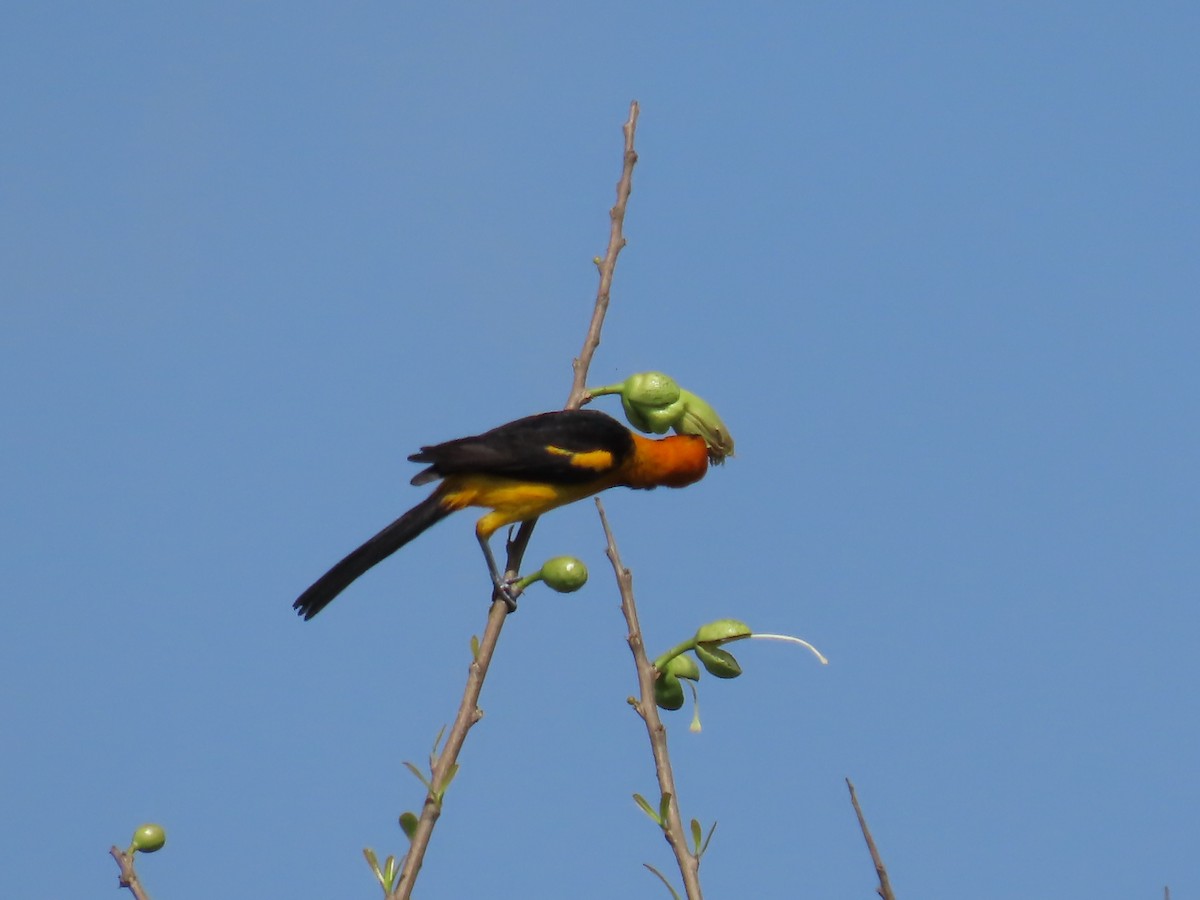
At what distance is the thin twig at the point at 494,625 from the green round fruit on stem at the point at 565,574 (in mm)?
163

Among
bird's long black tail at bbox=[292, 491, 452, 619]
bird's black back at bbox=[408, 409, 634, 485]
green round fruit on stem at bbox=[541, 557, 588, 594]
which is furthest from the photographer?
bird's black back at bbox=[408, 409, 634, 485]

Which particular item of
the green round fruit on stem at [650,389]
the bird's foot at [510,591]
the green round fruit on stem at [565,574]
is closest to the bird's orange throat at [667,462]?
the green round fruit on stem at [650,389]

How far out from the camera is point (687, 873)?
2.48 meters

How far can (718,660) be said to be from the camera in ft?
10.7

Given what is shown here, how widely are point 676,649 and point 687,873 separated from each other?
2.65ft

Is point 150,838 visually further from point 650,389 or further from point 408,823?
point 650,389

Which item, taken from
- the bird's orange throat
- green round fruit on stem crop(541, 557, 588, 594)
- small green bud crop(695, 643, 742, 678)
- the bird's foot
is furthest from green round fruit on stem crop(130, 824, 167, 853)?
A: the bird's orange throat

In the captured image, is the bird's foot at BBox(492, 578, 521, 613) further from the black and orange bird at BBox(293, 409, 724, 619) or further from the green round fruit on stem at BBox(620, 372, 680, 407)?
the black and orange bird at BBox(293, 409, 724, 619)

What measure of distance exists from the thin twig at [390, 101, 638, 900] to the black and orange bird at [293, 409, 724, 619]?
469 mm

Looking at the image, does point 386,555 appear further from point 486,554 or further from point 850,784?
point 850,784

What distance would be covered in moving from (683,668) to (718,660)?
0.15 m

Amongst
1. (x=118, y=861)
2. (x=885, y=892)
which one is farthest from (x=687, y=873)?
(x=118, y=861)

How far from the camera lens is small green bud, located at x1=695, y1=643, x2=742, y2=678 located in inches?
128

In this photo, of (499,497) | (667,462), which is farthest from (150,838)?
(667,462)
